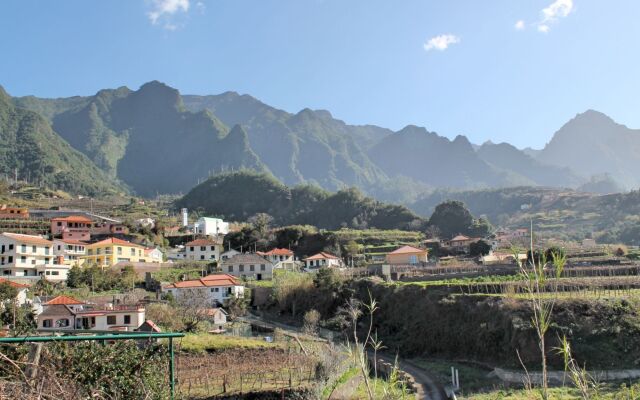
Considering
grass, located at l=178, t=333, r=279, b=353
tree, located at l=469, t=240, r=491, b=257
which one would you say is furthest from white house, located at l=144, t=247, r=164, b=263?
tree, located at l=469, t=240, r=491, b=257

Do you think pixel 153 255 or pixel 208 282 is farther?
pixel 153 255

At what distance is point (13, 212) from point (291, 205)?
4586 cm

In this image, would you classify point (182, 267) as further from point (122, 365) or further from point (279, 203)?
point (279, 203)

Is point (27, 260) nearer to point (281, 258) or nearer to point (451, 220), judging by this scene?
point (281, 258)

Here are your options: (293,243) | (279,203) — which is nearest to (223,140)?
(279,203)

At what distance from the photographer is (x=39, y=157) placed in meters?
110

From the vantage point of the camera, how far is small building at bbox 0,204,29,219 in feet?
182

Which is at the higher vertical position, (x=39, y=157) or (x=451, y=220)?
(x=39, y=157)

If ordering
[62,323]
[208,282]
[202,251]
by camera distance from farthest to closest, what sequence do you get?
[202,251], [208,282], [62,323]

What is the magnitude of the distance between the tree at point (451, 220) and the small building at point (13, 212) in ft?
157

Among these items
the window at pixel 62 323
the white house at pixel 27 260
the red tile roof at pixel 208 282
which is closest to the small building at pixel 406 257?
the red tile roof at pixel 208 282

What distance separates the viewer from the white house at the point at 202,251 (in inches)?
2092

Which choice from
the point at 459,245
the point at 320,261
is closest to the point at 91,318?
the point at 320,261

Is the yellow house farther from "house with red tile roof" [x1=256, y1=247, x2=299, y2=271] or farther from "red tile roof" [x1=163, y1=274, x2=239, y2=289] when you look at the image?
"house with red tile roof" [x1=256, y1=247, x2=299, y2=271]
